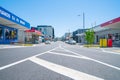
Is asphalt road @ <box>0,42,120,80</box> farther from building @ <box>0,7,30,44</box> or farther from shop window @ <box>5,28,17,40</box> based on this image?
shop window @ <box>5,28,17,40</box>

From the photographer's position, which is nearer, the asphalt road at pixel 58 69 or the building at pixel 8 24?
the asphalt road at pixel 58 69

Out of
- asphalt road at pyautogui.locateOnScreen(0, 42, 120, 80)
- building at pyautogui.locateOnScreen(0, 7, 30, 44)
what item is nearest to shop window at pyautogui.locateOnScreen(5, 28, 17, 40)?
building at pyautogui.locateOnScreen(0, 7, 30, 44)

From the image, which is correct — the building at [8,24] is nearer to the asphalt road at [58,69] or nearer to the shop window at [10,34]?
the shop window at [10,34]

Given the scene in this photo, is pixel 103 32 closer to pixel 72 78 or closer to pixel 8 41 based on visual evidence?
pixel 8 41

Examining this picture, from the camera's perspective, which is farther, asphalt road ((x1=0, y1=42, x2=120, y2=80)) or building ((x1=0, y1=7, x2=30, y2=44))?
building ((x1=0, y1=7, x2=30, y2=44))

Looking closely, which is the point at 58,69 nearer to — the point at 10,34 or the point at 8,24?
the point at 8,24

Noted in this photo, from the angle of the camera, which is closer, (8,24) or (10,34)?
(8,24)

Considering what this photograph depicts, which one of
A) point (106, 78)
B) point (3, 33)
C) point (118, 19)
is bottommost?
point (106, 78)

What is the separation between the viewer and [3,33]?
36.1m

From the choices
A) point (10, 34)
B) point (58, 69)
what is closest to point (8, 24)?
point (10, 34)

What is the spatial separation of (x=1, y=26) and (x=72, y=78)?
111 ft

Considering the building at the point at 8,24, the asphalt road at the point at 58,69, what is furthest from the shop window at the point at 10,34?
the asphalt road at the point at 58,69

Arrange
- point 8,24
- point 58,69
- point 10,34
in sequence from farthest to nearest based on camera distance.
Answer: point 10,34, point 8,24, point 58,69

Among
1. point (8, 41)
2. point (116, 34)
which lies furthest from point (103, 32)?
point (8, 41)
